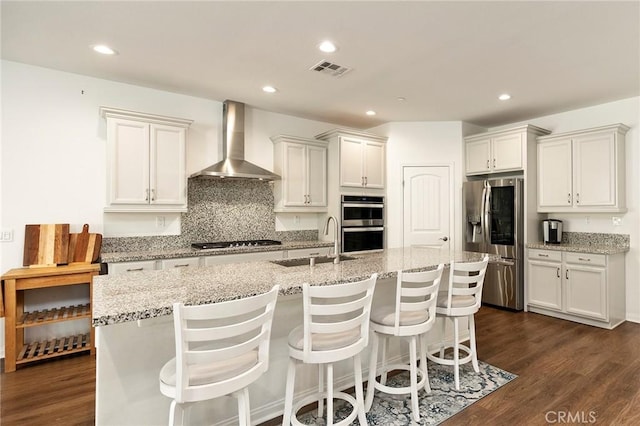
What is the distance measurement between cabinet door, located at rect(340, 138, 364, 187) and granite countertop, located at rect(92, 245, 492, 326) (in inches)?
82.7

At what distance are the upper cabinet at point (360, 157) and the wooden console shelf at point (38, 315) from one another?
313 cm

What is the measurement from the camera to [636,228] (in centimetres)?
408

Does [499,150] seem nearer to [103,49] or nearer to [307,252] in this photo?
[307,252]

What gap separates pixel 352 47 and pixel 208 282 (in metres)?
2.14

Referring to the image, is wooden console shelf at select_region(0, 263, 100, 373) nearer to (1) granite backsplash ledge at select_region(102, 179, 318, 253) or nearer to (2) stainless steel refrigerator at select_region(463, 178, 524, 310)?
(1) granite backsplash ledge at select_region(102, 179, 318, 253)

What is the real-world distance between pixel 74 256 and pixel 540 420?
4033mm

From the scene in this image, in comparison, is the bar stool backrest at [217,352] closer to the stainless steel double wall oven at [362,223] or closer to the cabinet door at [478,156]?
the stainless steel double wall oven at [362,223]

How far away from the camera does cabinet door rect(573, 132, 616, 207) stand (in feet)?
13.2

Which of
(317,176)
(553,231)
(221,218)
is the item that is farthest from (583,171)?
(221,218)

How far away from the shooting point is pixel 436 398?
2398mm

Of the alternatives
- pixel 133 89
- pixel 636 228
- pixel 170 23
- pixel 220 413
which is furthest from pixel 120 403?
pixel 636 228

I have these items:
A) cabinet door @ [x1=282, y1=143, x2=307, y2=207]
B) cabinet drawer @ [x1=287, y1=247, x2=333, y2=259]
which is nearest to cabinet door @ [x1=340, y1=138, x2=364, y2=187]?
cabinet door @ [x1=282, y1=143, x2=307, y2=207]

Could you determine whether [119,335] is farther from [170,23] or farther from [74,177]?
[74,177]

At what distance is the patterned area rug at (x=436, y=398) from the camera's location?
2.17 metres
